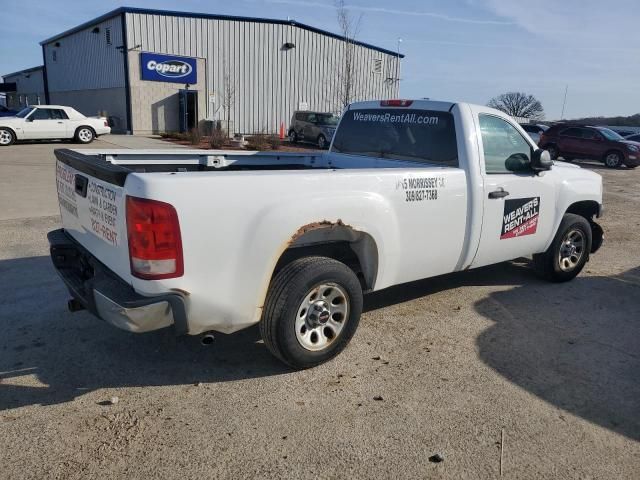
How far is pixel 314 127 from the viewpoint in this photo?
26281mm

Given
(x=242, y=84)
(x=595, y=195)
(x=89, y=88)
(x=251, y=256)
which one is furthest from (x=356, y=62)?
(x=251, y=256)

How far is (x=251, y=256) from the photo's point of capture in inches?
124

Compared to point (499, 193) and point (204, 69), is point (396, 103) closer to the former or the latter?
point (499, 193)

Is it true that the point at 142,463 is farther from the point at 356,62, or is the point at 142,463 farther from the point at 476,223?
the point at 356,62

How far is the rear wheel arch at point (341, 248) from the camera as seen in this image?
3.63 meters

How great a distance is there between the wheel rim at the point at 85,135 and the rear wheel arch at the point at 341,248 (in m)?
20.8

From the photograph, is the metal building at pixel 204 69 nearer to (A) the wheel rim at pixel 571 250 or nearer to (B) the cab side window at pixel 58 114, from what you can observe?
(B) the cab side window at pixel 58 114

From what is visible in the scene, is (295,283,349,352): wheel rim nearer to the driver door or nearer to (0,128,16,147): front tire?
the driver door

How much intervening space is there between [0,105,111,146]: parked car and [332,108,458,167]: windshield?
63.0ft

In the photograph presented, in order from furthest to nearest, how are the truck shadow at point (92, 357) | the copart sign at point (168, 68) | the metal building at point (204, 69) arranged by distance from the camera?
the metal building at point (204, 69) → the copart sign at point (168, 68) → the truck shadow at point (92, 357)

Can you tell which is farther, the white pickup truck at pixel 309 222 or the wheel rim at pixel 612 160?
the wheel rim at pixel 612 160

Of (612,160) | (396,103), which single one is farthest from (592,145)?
(396,103)

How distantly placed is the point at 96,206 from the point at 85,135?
2088cm

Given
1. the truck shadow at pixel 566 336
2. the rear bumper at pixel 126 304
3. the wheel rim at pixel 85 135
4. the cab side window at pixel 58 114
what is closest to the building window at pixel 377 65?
the wheel rim at pixel 85 135
